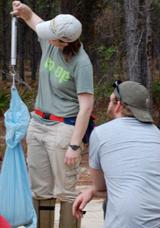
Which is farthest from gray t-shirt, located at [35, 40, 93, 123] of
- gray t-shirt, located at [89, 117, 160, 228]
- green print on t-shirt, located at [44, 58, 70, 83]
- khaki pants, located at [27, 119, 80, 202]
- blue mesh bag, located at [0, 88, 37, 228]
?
gray t-shirt, located at [89, 117, 160, 228]

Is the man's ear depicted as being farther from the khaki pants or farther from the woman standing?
the khaki pants

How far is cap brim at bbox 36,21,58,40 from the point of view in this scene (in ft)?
13.6

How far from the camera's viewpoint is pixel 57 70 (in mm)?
4270

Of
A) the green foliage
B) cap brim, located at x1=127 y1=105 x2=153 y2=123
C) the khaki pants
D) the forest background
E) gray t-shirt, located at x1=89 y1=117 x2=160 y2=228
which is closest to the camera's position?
gray t-shirt, located at x1=89 y1=117 x2=160 y2=228

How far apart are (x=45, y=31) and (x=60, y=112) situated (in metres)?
0.56

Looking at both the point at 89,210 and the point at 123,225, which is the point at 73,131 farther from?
the point at 89,210

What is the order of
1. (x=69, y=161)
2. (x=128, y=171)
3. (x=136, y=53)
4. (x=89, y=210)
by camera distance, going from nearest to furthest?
(x=128, y=171) < (x=69, y=161) < (x=89, y=210) < (x=136, y=53)

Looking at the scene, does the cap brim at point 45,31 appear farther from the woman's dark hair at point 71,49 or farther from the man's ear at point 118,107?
the man's ear at point 118,107

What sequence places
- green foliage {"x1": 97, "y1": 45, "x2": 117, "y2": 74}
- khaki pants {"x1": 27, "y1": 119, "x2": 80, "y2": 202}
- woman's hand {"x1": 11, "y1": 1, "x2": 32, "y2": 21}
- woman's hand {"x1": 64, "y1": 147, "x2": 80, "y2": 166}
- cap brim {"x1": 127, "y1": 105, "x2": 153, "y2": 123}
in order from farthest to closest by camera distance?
green foliage {"x1": 97, "y1": 45, "x2": 117, "y2": 74}
woman's hand {"x1": 11, "y1": 1, "x2": 32, "y2": 21}
khaki pants {"x1": 27, "y1": 119, "x2": 80, "y2": 202}
woman's hand {"x1": 64, "y1": 147, "x2": 80, "y2": 166}
cap brim {"x1": 127, "y1": 105, "x2": 153, "y2": 123}

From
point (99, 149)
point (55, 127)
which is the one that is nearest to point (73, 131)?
point (55, 127)

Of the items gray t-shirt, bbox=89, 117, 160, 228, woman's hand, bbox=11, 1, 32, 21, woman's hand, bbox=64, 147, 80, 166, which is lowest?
woman's hand, bbox=64, 147, 80, 166

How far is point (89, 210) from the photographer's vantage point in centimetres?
618

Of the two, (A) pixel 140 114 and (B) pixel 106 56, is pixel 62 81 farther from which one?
(B) pixel 106 56

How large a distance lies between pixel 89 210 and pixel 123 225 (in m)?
3.25
